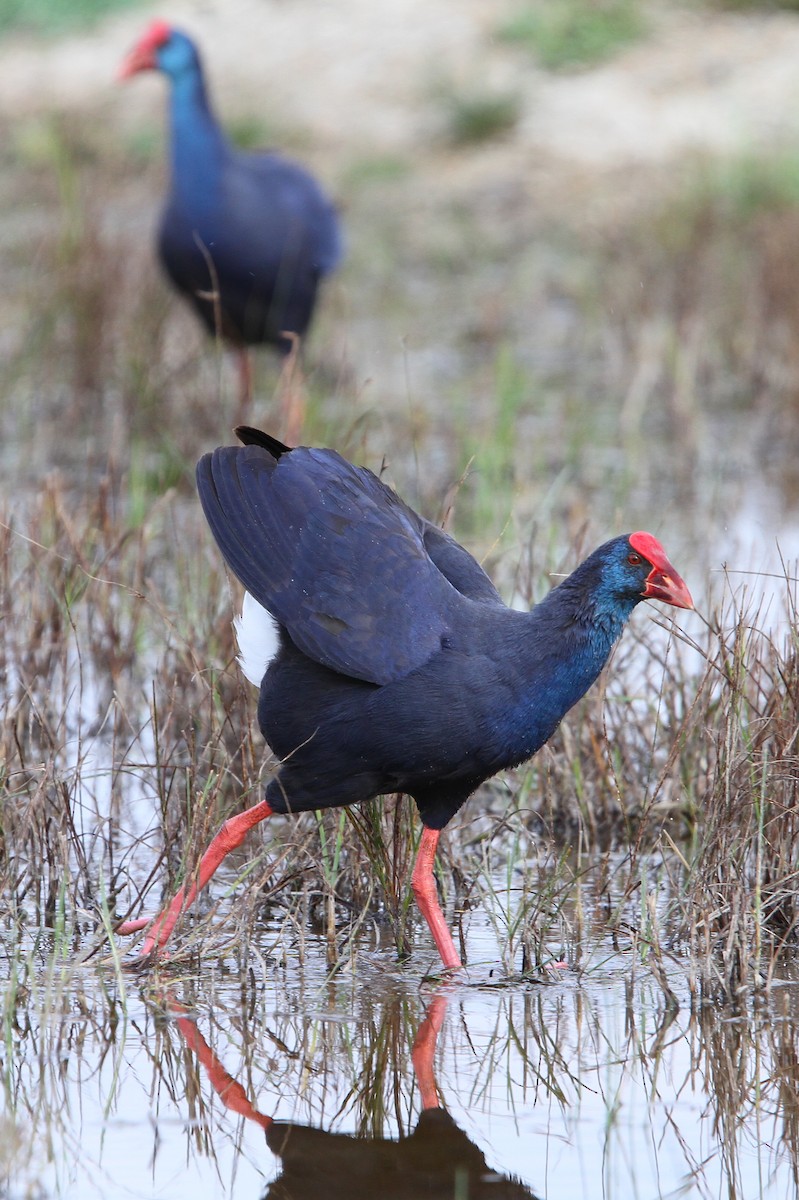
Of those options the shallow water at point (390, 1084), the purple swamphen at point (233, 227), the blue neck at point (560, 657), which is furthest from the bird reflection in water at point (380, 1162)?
the purple swamphen at point (233, 227)

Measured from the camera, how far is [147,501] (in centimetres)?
589

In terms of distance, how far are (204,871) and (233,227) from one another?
164 inches

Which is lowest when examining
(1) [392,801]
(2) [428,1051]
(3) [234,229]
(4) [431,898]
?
(2) [428,1051]

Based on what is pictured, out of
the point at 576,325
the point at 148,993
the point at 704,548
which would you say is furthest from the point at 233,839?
the point at 576,325

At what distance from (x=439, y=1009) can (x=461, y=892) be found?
21.7 inches

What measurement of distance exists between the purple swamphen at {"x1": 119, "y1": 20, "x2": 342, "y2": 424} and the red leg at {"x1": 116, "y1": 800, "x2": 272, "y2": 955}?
3.66 meters

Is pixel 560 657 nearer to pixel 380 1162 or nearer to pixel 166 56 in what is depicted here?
pixel 380 1162

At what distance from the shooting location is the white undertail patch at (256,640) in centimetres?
335

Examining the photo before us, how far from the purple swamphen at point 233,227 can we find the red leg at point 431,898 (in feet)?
12.4

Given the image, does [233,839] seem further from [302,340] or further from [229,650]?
[302,340]

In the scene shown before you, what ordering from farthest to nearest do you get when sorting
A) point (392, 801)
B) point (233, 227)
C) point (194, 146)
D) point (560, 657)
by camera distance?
1. point (194, 146)
2. point (233, 227)
3. point (392, 801)
4. point (560, 657)

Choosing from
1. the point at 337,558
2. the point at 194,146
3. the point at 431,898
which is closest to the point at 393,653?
the point at 337,558

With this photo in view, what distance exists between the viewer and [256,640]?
3.38 m

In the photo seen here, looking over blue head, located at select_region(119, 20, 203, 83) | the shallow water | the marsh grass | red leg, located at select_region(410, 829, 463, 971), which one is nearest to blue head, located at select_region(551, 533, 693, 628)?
the marsh grass
